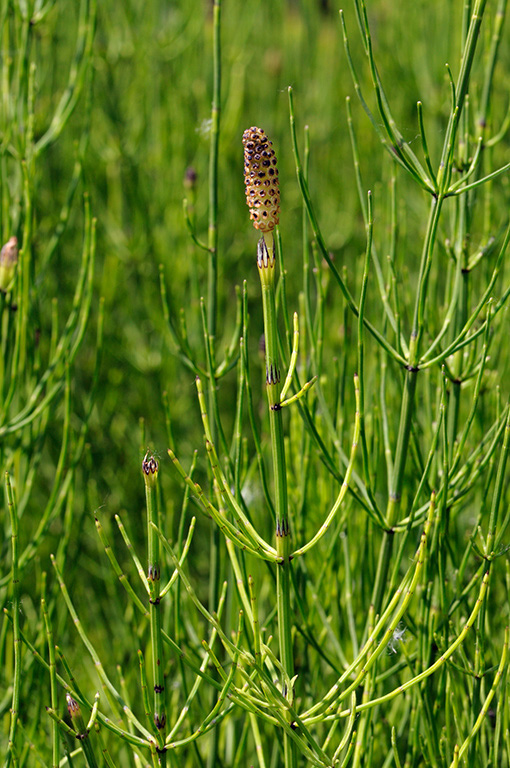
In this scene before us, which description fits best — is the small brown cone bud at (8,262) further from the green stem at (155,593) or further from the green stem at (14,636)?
the green stem at (155,593)

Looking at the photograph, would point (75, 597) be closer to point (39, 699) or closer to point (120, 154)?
point (39, 699)

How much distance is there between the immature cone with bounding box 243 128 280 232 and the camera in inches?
39.3

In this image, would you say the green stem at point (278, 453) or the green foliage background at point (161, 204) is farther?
the green foliage background at point (161, 204)

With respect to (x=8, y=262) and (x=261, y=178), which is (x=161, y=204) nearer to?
(x=8, y=262)

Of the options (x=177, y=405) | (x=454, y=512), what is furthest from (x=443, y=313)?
(x=177, y=405)

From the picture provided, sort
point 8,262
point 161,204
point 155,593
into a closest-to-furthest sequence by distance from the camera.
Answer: point 155,593 < point 8,262 < point 161,204

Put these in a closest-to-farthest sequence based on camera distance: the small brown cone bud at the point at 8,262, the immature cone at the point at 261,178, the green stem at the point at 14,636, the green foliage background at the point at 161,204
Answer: the immature cone at the point at 261,178
the green stem at the point at 14,636
the small brown cone bud at the point at 8,262
the green foliage background at the point at 161,204

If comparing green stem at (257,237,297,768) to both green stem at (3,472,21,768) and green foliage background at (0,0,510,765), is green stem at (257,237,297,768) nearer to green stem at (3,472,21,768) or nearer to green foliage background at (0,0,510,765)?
green stem at (3,472,21,768)

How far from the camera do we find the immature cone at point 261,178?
1.00m

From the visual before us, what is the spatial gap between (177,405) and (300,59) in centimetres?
234

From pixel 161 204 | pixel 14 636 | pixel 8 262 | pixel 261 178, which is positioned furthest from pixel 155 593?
pixel 161 204

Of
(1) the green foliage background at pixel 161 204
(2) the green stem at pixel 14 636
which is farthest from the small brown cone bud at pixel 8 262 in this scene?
(1) the green foliage background at pixel 161 204

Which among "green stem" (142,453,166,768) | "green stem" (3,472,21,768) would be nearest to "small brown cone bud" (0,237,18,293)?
"green stem" (3,472,21,768)

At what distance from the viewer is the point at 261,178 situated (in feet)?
3.32
